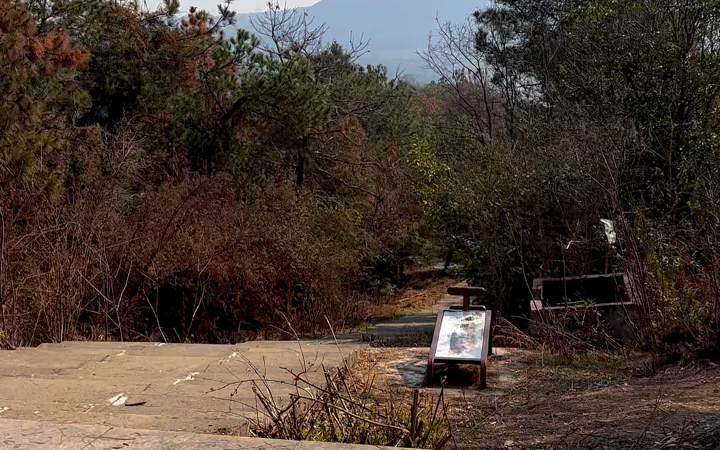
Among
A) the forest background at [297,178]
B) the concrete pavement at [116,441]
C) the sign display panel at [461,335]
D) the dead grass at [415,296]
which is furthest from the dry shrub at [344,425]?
the dead grass at [415,296]

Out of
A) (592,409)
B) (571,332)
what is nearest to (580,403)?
(592,409)

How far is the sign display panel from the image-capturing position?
4762 millimetres

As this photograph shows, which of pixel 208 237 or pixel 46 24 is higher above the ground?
pixel 46 24

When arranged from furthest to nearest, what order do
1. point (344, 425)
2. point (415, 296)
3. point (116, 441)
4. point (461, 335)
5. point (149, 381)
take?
point (415, 296)
point (461, 335)
point (149, 381)
point (344, 425)
point (116, 441)

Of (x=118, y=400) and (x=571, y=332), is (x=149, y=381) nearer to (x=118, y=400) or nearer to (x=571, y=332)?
(x=118, y=400)

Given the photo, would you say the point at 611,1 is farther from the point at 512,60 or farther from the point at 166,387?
the point at 166,387

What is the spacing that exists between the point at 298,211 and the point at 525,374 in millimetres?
10122

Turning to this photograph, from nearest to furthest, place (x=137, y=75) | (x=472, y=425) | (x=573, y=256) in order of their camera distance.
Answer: (x=472, y=425) < (x=573, y=256) < (x=137, y=75)

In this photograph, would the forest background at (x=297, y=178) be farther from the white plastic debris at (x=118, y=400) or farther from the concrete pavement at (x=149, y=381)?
the white plastic debris at (x=118, y=400)

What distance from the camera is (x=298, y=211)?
14.8m

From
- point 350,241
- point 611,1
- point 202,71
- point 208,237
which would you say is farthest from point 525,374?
point 202,71

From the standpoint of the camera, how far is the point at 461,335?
4.95m

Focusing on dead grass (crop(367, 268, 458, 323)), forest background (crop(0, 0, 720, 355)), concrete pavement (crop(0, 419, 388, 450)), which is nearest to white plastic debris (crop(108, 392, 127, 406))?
concrete pavement (crop(0, 419, 388, 450))

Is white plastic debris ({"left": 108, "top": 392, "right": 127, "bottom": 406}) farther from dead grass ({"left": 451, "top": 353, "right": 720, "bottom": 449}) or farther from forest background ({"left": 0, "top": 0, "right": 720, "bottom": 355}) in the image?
forest background ({"left": 0, "top": 0, "right": 720, "bottom": 355})
